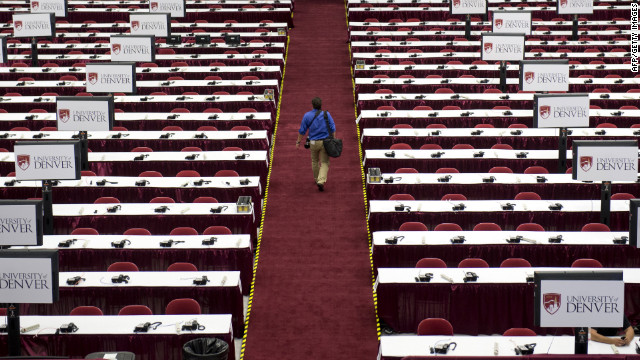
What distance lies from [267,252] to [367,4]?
14.7 m

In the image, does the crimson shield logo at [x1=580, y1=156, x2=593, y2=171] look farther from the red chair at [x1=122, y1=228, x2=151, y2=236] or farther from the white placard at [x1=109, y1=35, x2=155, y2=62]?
the white placard at [x1=109, y1=35, x2=155, y2=62]

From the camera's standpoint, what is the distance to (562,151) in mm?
15117

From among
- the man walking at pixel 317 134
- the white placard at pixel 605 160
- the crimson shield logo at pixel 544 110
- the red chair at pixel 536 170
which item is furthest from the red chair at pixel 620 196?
the man walking at pixel 317 134

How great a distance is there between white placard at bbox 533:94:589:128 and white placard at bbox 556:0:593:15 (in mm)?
7708

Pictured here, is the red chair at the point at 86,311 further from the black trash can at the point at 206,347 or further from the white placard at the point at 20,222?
the black trash can at the point at 206,347

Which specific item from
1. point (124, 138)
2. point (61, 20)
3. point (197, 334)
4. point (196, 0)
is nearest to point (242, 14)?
point (196, 0)

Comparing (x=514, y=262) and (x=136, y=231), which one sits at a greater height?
(x=136, y=231)

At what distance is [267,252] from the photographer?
527 inches

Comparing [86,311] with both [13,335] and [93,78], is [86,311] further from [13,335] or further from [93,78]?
[93,78]

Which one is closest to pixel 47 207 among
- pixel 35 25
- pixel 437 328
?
pixel 437 328

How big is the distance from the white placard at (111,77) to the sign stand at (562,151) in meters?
7.89

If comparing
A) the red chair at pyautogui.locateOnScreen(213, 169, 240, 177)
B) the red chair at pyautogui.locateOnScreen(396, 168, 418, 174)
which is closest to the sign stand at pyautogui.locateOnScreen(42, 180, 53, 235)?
the red chair at pyautogui.locateOnScreen(213, 169, 240, 177)

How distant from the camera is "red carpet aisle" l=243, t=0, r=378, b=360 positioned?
35.7ft

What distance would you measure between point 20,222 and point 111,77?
635 centimetres
